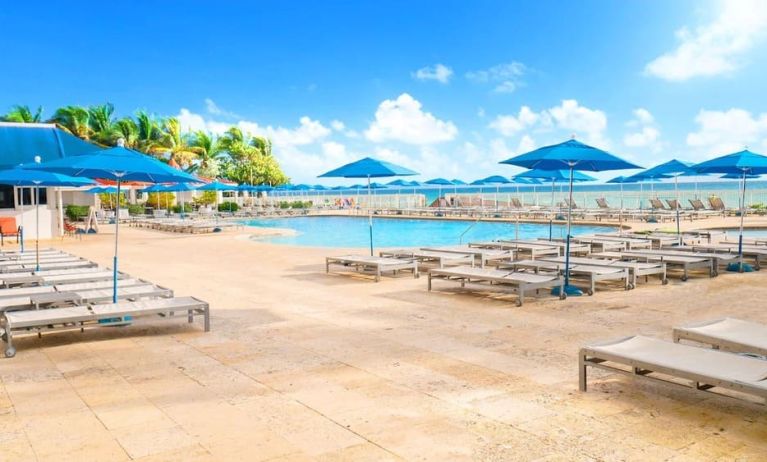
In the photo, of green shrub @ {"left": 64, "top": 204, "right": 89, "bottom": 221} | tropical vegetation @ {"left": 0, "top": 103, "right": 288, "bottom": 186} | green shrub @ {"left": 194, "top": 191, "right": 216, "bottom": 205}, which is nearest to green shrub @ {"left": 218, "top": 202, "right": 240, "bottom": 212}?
green shrub @ {"left": 194, "top": 191, "right": 216, "bottom": 205}

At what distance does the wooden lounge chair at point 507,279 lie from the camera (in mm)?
7969

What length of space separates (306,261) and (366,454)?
9.43 meters

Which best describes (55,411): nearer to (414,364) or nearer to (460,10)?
(414,364)

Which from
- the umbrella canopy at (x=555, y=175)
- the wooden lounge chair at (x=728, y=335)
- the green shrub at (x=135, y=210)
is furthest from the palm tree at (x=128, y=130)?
the wooden lounge chair at (x=728, y=335)

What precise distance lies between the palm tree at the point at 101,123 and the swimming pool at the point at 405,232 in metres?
14.9

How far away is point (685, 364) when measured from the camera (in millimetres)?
4055

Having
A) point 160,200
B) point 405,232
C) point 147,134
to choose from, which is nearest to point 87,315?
point 405,232

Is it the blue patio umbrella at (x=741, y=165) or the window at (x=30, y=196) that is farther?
the window at (x=30, y=196)

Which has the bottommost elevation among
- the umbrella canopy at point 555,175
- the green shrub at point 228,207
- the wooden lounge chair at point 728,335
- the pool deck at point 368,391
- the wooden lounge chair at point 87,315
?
the pool deck at point 368,391

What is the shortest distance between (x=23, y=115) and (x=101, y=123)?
5.47 meters

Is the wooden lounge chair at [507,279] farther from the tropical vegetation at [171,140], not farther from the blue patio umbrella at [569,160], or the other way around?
the tropical vegetation at [171,140]

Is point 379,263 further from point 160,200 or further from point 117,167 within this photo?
point 160,200

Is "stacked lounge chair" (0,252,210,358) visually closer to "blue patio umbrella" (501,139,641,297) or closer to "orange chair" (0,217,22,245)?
"blue patio umbrella" (501,139,641,297)

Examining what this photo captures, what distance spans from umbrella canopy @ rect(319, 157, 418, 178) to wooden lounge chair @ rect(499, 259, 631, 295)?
3336 mm
